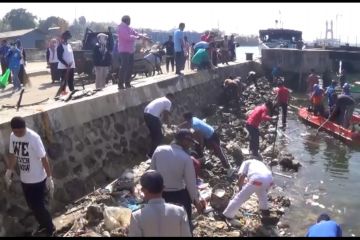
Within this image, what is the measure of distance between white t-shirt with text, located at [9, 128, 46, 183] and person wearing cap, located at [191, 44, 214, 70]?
1219 cm

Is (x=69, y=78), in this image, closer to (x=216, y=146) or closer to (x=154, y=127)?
(x=154, y=127)

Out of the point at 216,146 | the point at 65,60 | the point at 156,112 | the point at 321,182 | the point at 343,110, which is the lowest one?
the point at 321,182

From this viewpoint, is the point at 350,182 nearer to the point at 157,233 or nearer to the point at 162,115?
the point at 162,115

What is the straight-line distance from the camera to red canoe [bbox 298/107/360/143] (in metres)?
14.5

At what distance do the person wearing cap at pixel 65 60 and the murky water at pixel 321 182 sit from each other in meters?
5.94

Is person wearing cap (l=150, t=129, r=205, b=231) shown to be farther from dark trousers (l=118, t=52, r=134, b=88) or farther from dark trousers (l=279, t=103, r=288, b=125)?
dark trousers (l=279, t=103, r=288, b=125)

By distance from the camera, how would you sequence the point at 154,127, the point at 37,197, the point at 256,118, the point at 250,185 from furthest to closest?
the point at 256,118 → the point at 154,127 → the point at 250,185 → the point at 37,197

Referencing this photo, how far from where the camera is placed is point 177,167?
5277 millimetres

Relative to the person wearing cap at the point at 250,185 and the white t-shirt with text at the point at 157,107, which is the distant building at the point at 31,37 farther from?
the person wearing cap at the point at 250,185

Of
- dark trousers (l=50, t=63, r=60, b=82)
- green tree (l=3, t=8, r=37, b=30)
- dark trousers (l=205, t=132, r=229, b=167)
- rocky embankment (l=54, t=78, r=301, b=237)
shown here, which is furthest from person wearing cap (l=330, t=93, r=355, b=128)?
green tree (l=3, t=8, r=37, b=30)

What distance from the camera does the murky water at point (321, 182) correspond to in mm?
8695

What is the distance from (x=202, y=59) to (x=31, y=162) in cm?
1276

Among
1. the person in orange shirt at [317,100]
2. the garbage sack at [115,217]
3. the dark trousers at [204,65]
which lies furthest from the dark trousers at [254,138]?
the dark trousers at [204,65]

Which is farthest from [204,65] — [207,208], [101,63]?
[207,208]
